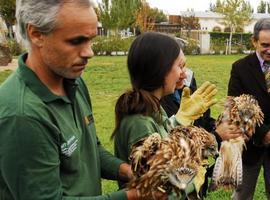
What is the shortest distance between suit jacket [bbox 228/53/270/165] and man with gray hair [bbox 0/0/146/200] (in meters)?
2.37

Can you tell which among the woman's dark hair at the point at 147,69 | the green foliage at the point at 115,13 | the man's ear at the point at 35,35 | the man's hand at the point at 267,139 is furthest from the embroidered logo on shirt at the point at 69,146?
the green foliage at the point at 115,13

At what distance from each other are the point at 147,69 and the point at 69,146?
31.0 inches

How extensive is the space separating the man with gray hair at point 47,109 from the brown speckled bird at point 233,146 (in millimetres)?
1387

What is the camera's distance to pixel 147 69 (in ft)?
7.77

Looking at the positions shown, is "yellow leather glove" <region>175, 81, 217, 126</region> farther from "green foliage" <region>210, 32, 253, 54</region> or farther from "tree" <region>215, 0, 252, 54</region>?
"tree" <region>215, 0, 252, 54</region>

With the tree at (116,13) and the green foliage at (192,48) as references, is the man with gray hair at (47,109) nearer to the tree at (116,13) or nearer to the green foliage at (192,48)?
the green foliage at (192,48)

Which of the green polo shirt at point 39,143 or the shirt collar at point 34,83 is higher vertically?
the shirt collar at point 34,83

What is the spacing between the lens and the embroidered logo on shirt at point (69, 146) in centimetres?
173

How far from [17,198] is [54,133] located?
0.28 m

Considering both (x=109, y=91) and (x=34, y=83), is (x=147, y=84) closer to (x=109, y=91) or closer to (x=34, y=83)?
(x=34, y=83)

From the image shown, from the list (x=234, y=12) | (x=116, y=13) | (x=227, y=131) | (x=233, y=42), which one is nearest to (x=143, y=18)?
(x=116, y=13)

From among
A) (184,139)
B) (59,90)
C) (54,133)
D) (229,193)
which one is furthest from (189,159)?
(229,193)

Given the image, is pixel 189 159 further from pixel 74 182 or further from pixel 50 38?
pixel 50 38

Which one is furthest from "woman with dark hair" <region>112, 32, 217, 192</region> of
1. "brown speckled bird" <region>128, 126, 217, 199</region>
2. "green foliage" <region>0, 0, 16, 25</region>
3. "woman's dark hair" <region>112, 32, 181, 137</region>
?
"green foliage" <region>0, 0, 16, 25</region>
